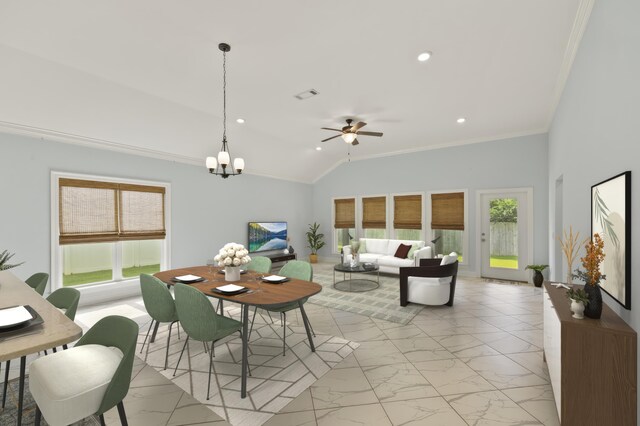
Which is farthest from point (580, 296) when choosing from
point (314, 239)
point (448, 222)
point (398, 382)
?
point (314, 239)

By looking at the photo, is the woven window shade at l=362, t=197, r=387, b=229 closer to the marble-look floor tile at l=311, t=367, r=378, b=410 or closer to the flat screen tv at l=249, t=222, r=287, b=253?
the flat screen tv at l=249, t=222, r=287, b=253

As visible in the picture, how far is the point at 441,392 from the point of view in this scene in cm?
234

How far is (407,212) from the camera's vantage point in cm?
739

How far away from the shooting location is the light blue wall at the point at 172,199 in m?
3.92

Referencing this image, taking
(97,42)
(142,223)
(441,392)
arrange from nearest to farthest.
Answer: (441,392), (97,42), (142,223)

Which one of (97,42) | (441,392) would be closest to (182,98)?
(97,42)

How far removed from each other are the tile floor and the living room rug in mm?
112

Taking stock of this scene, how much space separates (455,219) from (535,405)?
4.96m

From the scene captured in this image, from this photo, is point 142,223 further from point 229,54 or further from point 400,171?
point 400,171

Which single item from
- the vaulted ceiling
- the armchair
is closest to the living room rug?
the armchair

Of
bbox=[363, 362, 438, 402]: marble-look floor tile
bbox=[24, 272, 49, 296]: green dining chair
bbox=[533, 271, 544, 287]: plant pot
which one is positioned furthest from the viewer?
bbox=[533, 271, 544, 287]: plant pot

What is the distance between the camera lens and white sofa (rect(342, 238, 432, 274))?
6.41 meters

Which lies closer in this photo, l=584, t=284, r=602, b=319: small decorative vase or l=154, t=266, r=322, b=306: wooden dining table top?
l=584, t=284, r=602, b=319: small decorative vase

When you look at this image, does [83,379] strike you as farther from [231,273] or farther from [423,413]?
[423,413]
